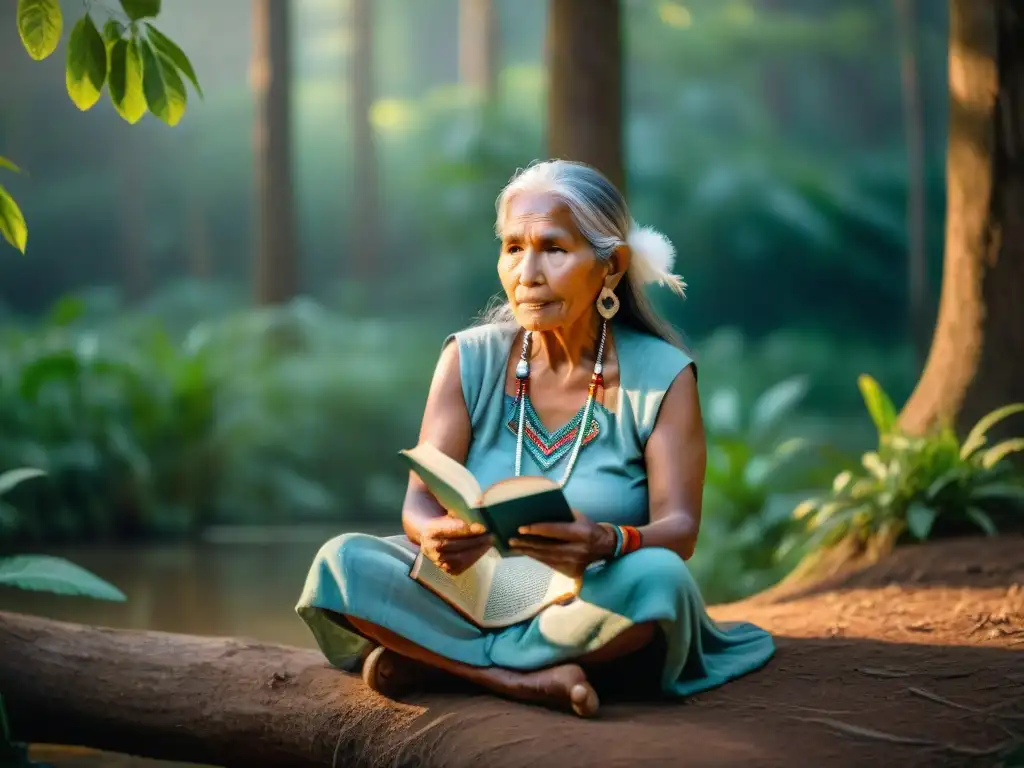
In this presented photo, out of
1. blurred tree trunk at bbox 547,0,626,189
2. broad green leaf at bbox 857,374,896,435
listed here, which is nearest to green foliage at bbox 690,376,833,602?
broad green leaf at bbox 857,374,896,435

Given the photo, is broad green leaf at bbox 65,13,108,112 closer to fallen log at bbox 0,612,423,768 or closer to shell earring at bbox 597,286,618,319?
shell earring at bbox 597,286,618,319

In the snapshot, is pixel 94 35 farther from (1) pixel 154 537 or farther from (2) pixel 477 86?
(2) pixel 477 86

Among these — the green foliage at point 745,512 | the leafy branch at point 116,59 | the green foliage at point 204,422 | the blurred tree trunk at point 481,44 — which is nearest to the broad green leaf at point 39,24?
the leafy branch at point 116,59

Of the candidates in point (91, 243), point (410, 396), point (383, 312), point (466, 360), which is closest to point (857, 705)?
point (466, 360)

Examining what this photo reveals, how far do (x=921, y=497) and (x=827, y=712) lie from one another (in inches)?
83.6

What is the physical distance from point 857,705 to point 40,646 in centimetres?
232

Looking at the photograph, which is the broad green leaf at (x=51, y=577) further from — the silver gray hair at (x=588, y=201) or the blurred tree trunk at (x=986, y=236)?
the blurred tree trunk at (x=986, y=236)

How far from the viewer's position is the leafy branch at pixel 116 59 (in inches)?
117

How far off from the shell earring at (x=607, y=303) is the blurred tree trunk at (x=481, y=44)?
1226 centimetres

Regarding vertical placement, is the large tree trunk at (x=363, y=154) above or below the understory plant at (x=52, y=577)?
above

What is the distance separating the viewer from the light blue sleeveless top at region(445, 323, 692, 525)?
321 centimetres

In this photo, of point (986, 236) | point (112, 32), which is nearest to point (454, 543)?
point (112, 32)

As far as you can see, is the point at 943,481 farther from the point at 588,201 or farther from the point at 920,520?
the point at 588,201

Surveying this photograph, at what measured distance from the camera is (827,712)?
301 centimetres
